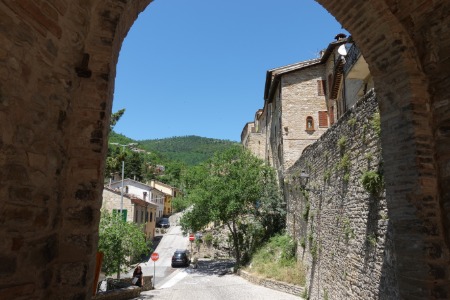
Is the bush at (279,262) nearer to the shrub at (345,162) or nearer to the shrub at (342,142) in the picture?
the shrub at (345,162)

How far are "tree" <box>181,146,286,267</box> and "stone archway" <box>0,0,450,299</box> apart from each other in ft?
51.3

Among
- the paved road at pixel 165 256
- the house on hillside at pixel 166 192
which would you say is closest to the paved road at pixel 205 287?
the paved road at pixel 165 256

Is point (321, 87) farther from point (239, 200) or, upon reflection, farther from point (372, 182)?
point (372, 182)

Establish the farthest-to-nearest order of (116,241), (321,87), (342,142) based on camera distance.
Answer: (321,87)
(116,241)
(342,142)

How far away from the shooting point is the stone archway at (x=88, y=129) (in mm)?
2357

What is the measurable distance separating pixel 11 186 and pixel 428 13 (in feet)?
14.2

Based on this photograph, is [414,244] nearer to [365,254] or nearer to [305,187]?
[365,254]

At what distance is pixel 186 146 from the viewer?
115812 mm

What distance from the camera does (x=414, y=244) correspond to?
3.85m

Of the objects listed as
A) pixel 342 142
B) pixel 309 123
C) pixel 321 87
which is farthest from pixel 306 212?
pixel 321 87

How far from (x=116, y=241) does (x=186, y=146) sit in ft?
339

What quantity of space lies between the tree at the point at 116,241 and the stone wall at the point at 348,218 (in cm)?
649

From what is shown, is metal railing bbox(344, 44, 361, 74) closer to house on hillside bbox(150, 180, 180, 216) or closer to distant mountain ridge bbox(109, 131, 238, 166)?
house on hillside bbox(150, 180, 180, 216)

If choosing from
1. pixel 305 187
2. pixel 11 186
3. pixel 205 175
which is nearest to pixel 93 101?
pixel 11 186
